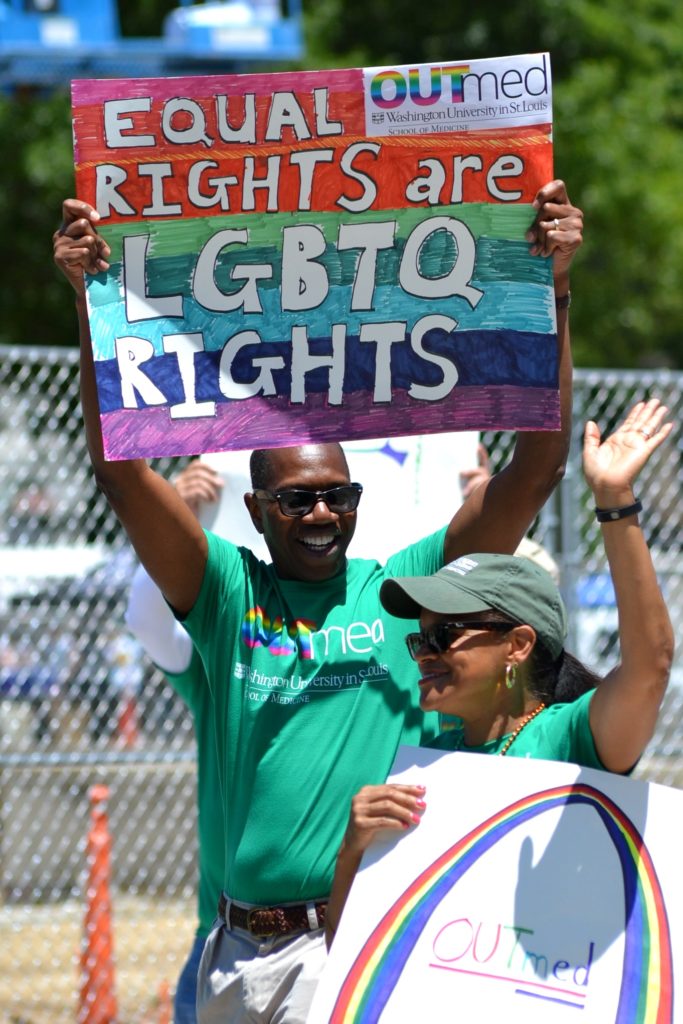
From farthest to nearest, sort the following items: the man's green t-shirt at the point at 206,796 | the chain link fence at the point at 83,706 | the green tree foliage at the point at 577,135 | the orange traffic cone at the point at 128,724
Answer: the green tree foliage at the point at 577,135, the orange traffic cone at the point at 128,724, the chain link fence at the point at 83,706, the man's green t-shirt at the point at 206,796

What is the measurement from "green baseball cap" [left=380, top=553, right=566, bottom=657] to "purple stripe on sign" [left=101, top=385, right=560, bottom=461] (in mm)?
532

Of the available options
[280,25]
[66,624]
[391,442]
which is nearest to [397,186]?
[391,442]

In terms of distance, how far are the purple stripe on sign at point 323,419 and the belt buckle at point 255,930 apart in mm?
931

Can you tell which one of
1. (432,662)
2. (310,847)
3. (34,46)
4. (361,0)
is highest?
(361,0)

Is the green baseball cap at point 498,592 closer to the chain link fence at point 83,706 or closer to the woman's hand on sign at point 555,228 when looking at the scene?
the woman's hand on sign at point 555,228

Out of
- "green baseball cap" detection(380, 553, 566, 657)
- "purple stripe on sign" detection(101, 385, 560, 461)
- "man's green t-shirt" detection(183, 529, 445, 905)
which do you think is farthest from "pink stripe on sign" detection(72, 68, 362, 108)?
"green baseball cap" detection(380, 553, 566, 657)

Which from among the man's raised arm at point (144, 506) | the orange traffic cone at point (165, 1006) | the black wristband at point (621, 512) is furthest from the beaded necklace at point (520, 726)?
the orange traffic cone at point (165, 1006)

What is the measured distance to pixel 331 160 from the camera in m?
3.01

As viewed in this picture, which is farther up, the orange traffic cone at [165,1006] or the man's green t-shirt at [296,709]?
the man's green t-shirt at [296,709]

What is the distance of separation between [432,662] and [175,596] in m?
0.70

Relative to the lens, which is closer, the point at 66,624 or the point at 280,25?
the point at 66,624

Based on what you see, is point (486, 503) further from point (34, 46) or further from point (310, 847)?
point (34, 46)

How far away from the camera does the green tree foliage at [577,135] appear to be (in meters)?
13.5

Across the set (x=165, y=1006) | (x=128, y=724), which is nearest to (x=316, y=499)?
(x=165, y=1006)
